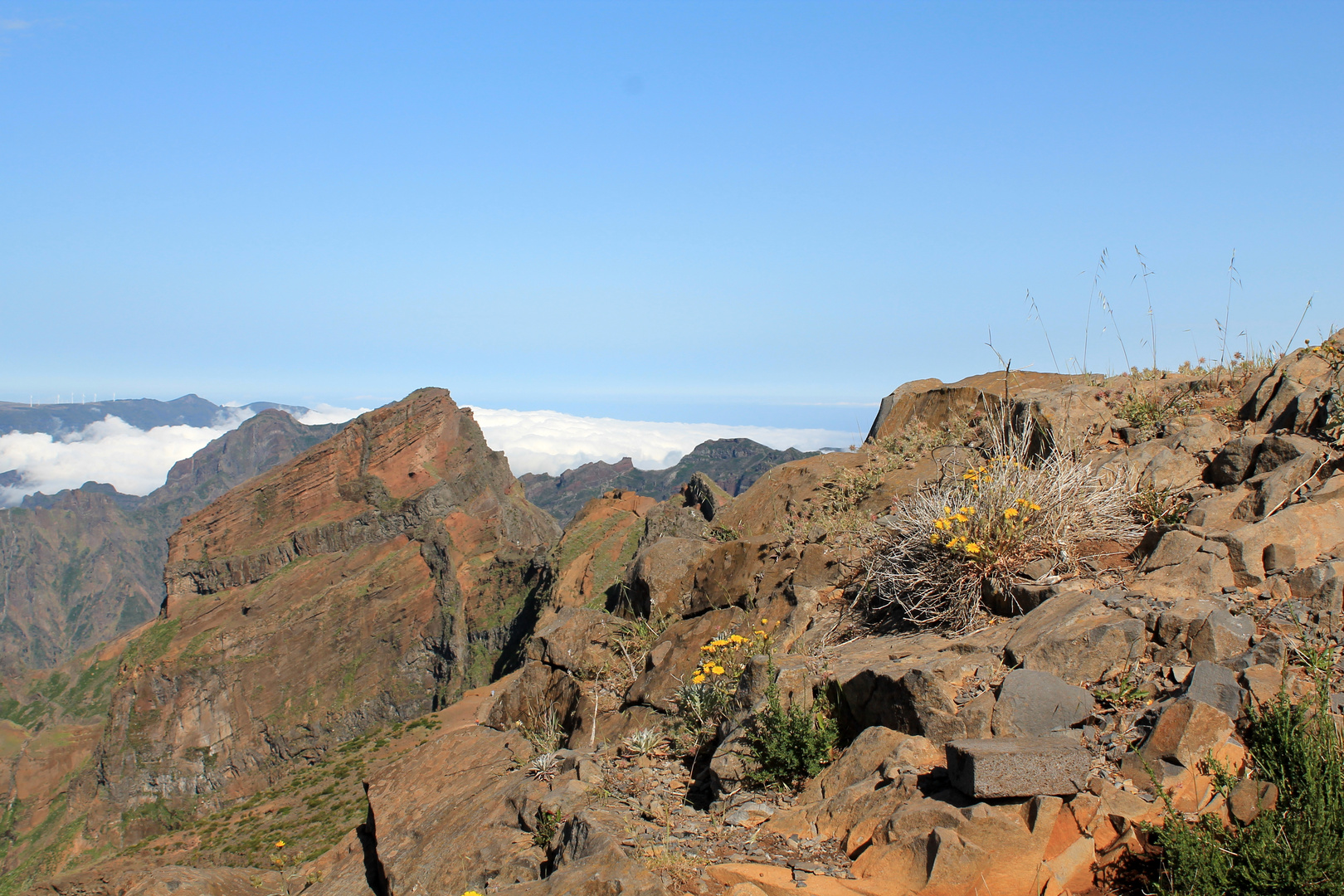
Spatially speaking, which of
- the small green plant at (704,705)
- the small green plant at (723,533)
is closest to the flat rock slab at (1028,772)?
the small green plant at (704,705)

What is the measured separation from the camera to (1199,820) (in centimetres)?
375

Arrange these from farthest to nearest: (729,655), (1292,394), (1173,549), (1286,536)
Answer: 1. (1292,394)
2. (729,655)
3. (1173,549)
4. (1286,536)

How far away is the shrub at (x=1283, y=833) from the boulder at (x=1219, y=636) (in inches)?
25.1

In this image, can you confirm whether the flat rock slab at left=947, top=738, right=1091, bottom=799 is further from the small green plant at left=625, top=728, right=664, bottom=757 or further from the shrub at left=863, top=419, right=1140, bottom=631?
the small green plant at left=625, top=728, right=664, bottom=757

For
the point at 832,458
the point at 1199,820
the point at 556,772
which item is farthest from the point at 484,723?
the point at 1199,820

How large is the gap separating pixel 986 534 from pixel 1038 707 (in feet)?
6.29

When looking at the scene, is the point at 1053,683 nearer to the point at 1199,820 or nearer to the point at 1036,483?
the point at 1199,820

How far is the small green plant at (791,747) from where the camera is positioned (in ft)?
16.8

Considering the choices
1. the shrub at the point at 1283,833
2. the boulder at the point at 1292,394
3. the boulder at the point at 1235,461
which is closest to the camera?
the shrub at the point at 1283,833

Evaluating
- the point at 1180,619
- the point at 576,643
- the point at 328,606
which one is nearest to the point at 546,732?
the point at 576,643

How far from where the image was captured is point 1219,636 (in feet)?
15.2

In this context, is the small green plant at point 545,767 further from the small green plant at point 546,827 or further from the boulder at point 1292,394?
the boulder at point 1292,394

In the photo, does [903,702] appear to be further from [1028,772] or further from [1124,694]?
[1124,694]

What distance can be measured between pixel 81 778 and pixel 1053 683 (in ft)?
289
